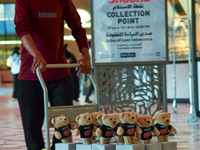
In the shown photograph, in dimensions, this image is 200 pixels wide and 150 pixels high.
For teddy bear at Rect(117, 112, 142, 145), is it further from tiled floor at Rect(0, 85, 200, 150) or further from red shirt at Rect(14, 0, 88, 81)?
tiled floor at Rect(0, 85, 200, 150)

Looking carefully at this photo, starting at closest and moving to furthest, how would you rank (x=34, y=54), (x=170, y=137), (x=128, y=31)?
(x=34, y=54) < (x=128, y=31) < (x=170, y=137)

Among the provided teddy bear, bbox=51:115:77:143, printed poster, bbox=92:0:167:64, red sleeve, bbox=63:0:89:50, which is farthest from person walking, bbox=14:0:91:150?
printed poster, bbox=92:0:167:64

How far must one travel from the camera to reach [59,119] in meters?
1.66

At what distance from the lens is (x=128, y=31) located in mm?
3707

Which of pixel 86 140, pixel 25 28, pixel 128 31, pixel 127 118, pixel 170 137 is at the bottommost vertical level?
pixel 170 137

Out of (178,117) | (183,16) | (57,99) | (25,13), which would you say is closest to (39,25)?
(25,13)

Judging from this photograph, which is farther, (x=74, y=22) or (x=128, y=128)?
(x=74, y=22)

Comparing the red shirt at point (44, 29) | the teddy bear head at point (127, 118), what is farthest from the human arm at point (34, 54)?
the teddy bear head at point (127, 118)

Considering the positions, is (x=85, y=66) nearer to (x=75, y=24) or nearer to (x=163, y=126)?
(x=75, y=24)

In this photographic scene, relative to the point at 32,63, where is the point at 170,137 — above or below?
below

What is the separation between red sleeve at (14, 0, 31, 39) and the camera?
194 centimetres

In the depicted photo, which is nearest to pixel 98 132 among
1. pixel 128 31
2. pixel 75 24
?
pixel 75 24

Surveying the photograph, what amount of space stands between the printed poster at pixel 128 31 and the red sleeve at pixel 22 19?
175cm

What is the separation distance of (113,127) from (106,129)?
0.03 metres
